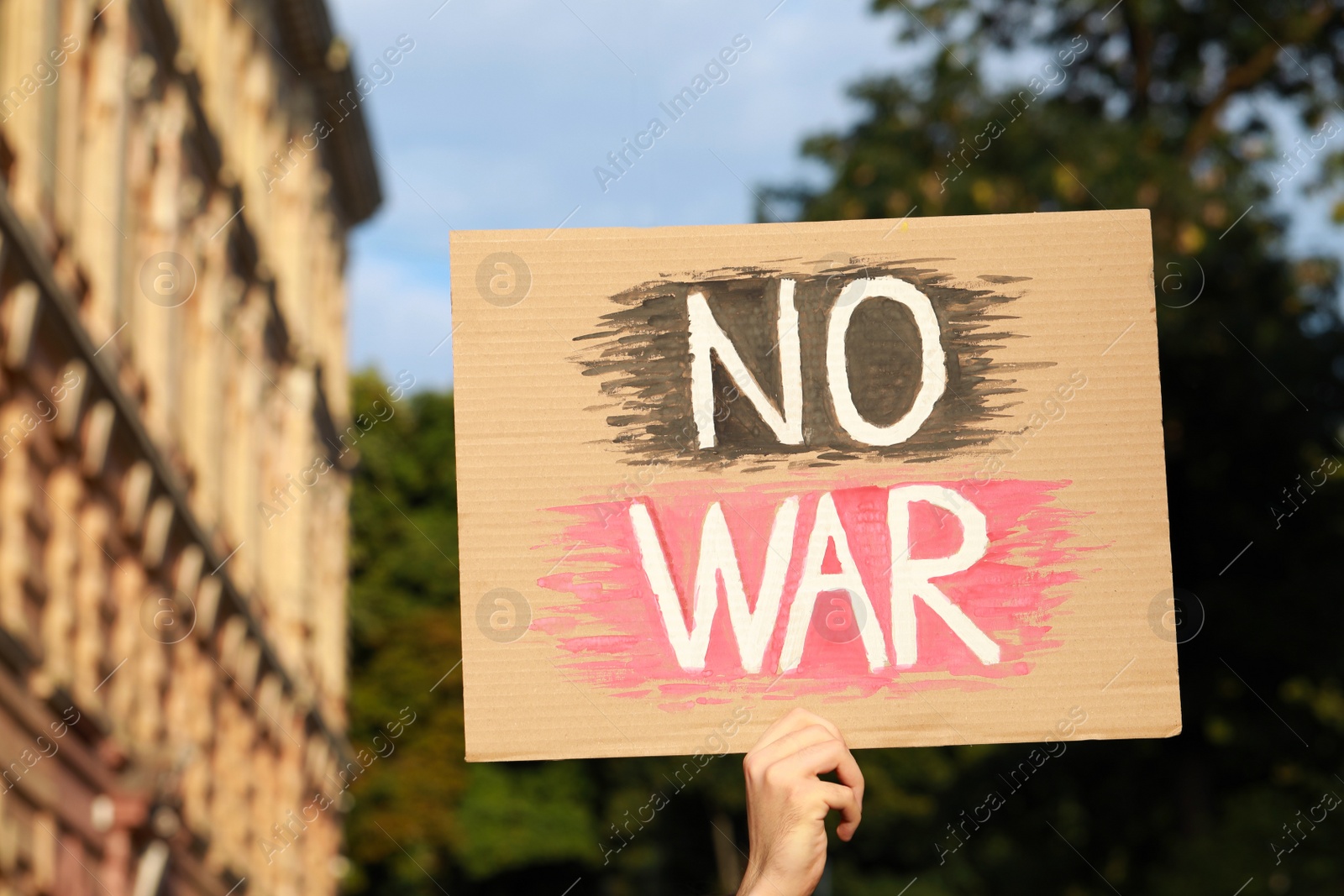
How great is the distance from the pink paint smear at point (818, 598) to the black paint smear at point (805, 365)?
9 cm

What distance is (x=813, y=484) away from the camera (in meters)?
3.77

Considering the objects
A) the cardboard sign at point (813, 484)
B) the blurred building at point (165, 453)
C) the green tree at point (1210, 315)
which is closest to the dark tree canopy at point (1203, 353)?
the green tree at point (1210, 315)

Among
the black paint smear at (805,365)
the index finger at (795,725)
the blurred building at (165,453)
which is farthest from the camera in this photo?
the blurred building at (165,453)

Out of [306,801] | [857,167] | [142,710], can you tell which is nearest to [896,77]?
[857,167]

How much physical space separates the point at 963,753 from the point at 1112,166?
20.3m

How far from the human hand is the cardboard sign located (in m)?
0.30

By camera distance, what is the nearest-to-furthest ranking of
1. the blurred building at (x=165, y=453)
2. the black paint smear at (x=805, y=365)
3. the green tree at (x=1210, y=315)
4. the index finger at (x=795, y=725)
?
the index finger at (x=795, y=725), the black paint smear at (x=805, y=365), the blurred building at (x=165, y=453), the green tree at (x=1210, y=315)

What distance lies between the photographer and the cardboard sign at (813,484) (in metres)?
3.66

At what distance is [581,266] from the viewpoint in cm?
384

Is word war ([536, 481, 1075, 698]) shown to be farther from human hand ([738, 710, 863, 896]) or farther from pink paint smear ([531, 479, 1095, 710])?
human hand ([738, 710, 863, 896])

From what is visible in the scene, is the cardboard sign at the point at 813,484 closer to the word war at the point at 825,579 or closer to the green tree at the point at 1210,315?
the word war at the point at 825,579

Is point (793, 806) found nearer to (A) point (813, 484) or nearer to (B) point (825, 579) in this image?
(B) point (825, 579)

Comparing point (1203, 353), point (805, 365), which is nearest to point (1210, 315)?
point (1203, 353)

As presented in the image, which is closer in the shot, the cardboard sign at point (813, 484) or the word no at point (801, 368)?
the cardboard sign at point (813, 484)
